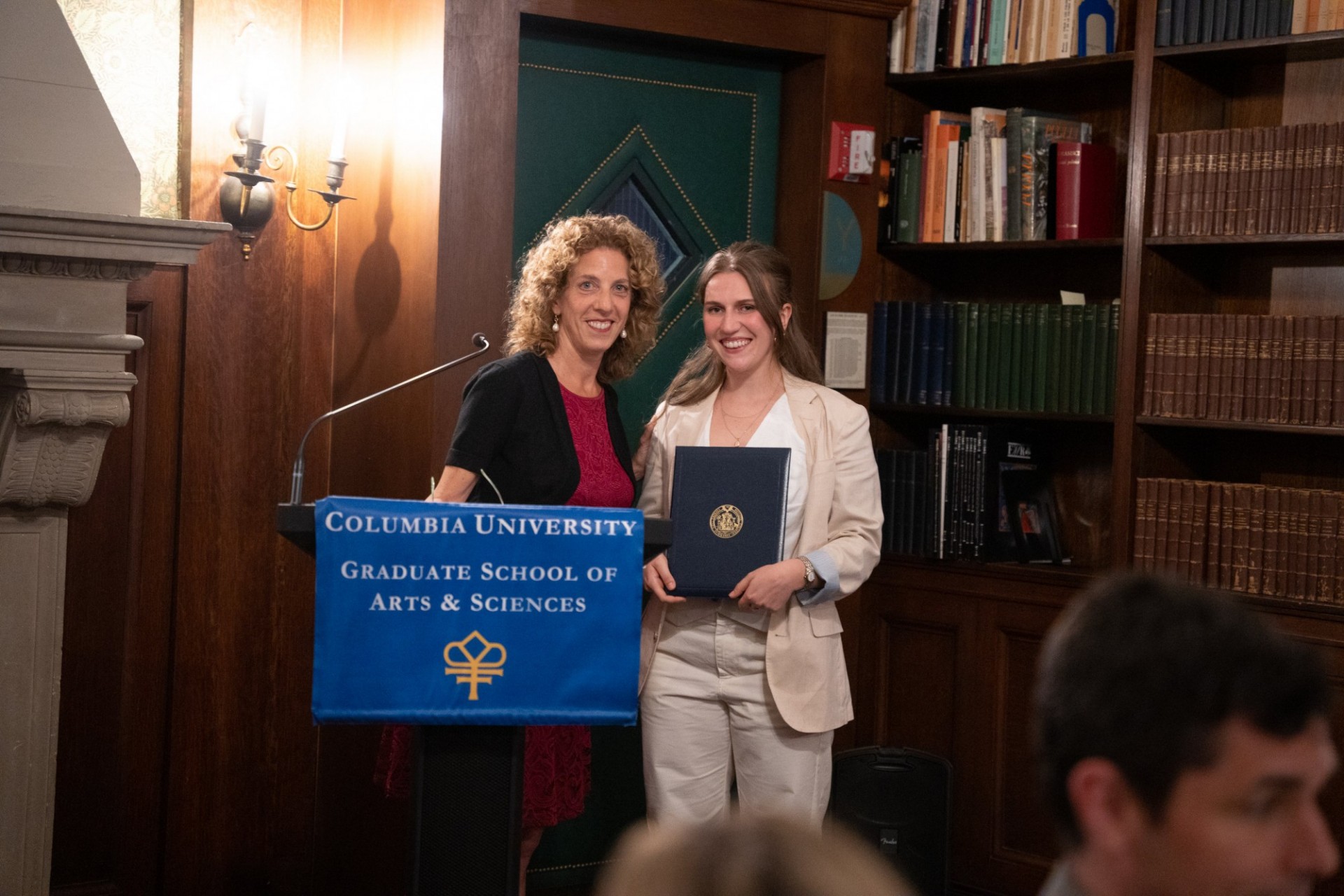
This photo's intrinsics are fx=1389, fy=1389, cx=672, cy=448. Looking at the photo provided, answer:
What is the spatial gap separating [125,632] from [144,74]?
131 cm

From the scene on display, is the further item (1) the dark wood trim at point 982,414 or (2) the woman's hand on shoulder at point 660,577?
(1) the dark wood trim at point 982,414

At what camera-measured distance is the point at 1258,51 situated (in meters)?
3.40

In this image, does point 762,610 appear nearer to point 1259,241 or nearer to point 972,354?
point 972,354

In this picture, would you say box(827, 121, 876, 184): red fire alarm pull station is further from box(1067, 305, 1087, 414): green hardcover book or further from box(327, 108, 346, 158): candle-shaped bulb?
box(327, 108, 346, 158): candle-shaped bulb

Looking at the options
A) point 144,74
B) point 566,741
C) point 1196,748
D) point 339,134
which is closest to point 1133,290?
point 566,741

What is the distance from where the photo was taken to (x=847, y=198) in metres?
3.79

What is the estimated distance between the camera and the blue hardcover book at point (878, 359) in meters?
3.88

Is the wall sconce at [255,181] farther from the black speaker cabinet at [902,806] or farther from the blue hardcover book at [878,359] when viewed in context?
the black speaker cabinet at [902,806]

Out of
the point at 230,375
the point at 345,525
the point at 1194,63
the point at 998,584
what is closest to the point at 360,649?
the point at 345,525

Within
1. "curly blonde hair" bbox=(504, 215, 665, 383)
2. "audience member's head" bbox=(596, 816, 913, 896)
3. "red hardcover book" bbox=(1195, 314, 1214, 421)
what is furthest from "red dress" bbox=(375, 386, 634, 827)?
"audience member's head" bbox=(596, 816, 913, 896)

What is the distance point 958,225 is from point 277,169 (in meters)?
1.81

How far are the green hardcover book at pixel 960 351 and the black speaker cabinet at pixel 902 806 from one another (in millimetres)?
984

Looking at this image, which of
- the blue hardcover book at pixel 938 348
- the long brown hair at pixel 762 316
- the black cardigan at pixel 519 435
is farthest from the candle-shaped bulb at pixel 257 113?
the blue hardcover book at pixel 938 348

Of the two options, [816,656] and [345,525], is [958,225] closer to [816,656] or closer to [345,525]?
[816,656]
